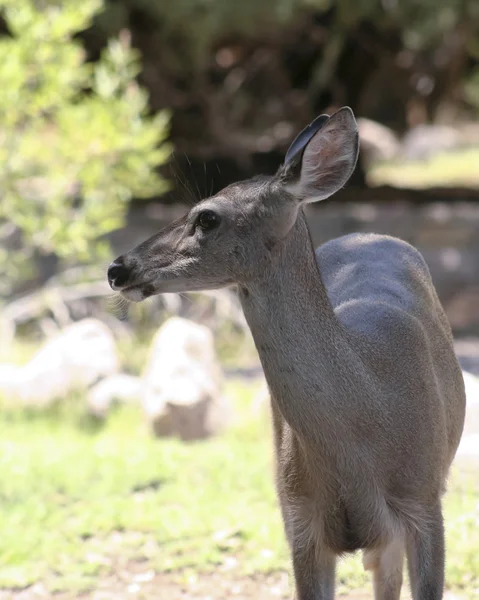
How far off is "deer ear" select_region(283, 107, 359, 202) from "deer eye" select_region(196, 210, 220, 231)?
0.22 metres

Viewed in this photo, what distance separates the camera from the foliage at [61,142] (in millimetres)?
8250

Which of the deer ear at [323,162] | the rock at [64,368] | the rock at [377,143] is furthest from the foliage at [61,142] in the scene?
the rock at [377,143]

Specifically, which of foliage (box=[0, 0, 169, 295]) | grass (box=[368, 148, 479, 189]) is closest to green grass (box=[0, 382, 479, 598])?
foliage (box=[0, 0, 169, 295])

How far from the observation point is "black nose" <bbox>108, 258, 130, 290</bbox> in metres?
3.12

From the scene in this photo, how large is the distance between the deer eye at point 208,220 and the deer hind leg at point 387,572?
1.34 metres

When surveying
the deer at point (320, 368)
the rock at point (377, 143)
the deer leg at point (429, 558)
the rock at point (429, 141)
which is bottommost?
the deer leg at point (429, 558)

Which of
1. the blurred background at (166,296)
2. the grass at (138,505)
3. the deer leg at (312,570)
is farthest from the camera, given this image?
the blurred background at (166,296)

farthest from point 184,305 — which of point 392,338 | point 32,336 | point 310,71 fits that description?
point 392,338

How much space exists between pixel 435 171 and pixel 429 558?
57.0ft

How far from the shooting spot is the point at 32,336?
9.55 meters

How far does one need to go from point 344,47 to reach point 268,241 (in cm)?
955

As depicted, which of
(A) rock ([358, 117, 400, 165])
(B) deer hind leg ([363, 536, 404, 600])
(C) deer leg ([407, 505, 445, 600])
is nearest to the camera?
(C) deer leg ([407, 505, 445, 600])

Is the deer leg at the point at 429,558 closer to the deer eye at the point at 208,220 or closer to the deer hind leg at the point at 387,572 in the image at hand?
the deer hind leg at the point at 387,572

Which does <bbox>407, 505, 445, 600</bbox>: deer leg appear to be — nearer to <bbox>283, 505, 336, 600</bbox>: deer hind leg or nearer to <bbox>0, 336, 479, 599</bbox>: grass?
<bbox>283, 505, 336, 600</bbox>: deer hind leg
